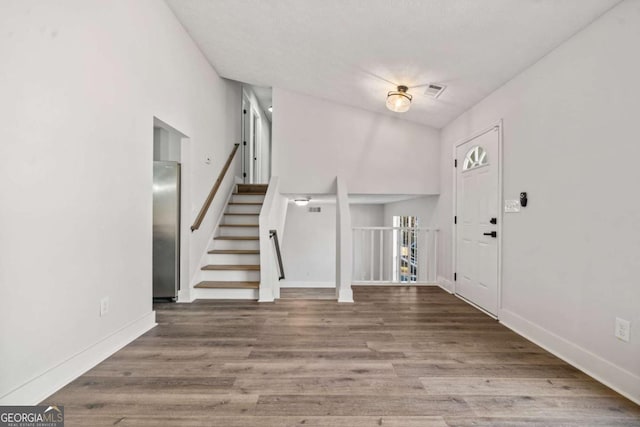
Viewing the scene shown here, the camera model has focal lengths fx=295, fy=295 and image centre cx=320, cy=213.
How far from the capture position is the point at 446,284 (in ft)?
14.1

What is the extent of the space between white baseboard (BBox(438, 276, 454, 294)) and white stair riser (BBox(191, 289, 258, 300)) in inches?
106

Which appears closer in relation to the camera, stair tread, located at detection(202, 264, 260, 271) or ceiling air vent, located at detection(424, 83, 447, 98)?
ceiling air vent, located at detection(424, 83, 447, 98)

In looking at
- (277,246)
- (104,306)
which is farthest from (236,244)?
(104,306)

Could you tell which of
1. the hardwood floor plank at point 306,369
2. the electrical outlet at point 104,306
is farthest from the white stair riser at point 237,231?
the hardwood floor plank at point 306,369

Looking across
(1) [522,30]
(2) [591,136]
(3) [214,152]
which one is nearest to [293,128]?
(3) [214,152]

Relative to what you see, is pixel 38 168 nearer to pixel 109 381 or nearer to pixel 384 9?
pixel 109 381

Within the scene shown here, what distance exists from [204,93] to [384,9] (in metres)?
2.72

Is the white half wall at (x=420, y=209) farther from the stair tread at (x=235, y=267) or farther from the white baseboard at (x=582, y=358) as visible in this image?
the stair tread at (x=235, y=267)

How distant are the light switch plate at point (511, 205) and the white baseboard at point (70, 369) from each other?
3623 millimetres

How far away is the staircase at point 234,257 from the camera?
12.1 ft

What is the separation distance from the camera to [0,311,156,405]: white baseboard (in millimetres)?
1593

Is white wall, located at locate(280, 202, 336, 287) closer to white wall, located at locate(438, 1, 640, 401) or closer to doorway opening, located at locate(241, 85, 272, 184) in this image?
doorway opening, located at locate(241, 85, 272, 184)

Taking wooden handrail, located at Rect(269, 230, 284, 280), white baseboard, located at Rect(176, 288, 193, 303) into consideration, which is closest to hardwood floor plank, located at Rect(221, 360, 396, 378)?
white baseboard, located at Rect(176, 288, 193, 303)

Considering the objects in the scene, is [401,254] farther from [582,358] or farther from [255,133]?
[582,358]
